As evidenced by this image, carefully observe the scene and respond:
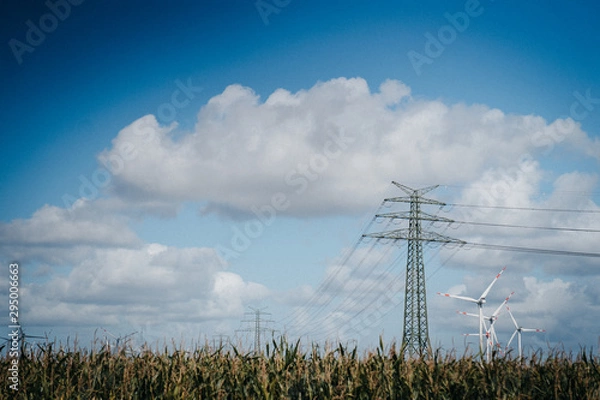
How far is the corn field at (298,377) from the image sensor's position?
18297mm

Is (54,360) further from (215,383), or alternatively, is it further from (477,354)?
(477,354)

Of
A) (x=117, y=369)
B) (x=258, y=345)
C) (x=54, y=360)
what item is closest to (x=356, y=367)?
(x=258, y=345)

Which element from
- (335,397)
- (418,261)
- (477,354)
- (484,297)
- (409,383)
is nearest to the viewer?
(335,397)

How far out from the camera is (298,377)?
19.0 meters

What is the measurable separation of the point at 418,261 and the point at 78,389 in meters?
31.9

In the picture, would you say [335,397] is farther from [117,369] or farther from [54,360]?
[54,360]

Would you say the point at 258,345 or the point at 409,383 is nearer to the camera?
the point at 409,383

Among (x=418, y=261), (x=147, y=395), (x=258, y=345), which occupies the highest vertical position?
(x=418, y=261)

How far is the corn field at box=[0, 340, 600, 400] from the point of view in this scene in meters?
18.3

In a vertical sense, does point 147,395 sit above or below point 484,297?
below

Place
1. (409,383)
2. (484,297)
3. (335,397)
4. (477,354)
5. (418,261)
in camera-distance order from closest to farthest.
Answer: (335,397), (409,383), (477,354), (418,261), (484,297)

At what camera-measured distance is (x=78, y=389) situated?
1912cm

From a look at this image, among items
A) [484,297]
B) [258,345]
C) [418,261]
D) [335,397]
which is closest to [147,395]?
[258,345]

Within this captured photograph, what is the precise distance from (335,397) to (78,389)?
8.30 m
